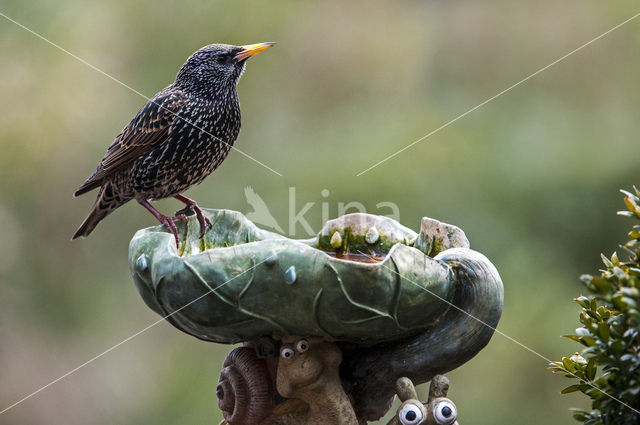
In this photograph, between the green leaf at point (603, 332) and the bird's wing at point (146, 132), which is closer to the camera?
the green leaf at point (603, 332)

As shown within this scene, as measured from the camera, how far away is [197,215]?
2.25m

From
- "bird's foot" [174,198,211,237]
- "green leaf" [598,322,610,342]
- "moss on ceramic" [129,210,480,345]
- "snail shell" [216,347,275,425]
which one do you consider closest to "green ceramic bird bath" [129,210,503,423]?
"moss on ceramic" [129,210,480,345]

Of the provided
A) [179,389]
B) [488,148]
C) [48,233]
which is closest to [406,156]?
[488,148]

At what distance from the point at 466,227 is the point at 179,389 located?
143 cm

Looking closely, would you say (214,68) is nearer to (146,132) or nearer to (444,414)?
(146,132)

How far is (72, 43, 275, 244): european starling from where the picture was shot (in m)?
2.21

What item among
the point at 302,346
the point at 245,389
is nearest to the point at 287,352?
the point at 302,346

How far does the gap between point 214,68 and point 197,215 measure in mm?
434

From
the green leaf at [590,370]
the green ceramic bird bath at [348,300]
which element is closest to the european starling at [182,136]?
the green ceramic bird bath at [348,300]

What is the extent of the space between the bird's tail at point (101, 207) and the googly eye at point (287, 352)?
32.9 inches

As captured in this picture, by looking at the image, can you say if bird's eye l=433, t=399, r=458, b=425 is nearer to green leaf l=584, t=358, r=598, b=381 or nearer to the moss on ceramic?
the moss on ceramic

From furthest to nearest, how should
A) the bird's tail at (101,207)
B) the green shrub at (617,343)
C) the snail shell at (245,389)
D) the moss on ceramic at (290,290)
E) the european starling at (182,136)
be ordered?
the bird's tail at (101,207) → the european starling at (182,136) → the snail shell at (245,389) → the moss on ceramic at (290,290) → the green shrub at (617,343)

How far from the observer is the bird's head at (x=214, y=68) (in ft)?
7.50

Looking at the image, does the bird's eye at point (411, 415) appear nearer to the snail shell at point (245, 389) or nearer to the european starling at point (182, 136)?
the snail shell at point (245, 389)
